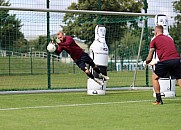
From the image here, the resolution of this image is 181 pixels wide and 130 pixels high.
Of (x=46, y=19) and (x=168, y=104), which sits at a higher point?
(x=46, y=19)

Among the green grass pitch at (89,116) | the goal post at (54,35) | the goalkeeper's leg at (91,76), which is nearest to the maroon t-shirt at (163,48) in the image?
the green grass pitch at (89,116)

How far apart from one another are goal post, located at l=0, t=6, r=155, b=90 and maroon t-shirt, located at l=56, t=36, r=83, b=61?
96.3 inches

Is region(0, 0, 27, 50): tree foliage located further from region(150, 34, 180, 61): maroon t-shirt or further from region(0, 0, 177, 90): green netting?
region(150, 34, 180, 61): maroon t-shirt

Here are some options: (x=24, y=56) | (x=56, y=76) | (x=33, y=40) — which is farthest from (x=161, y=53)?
(x=56, y=76)

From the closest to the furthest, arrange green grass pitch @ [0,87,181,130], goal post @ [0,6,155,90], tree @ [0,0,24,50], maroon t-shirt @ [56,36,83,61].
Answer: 1. green grass pitch @ [0,87,181,130]
2. maroon t-shirt @ [56,36,83,61]
3. goal post @ [0,6,155,90]
4. tree @ [0,0,24,50]

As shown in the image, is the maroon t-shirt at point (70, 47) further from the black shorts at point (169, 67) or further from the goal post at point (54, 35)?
the black shorts at point (169, 67)

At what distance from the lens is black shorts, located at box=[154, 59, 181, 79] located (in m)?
13.0

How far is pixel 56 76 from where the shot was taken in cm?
2733

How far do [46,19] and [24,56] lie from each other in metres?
4.50

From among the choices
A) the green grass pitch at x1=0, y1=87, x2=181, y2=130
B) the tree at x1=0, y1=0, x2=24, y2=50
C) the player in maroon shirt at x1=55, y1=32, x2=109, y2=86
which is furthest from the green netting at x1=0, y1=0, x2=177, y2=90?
the green grass pitch at x1=0, y1=87, x2=181, y2=130

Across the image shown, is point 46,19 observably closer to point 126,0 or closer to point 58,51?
point 58,51

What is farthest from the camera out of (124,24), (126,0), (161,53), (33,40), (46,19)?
(126,0)

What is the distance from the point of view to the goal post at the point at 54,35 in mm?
19938

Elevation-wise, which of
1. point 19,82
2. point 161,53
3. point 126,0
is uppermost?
point 126,0
